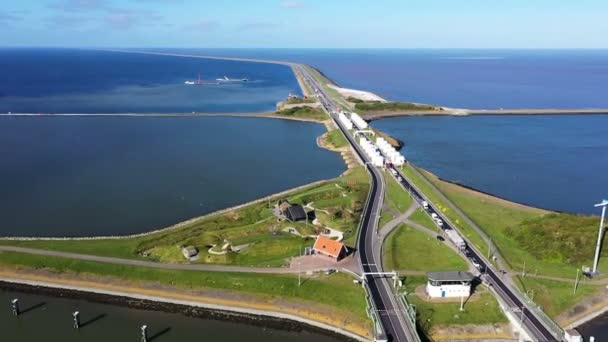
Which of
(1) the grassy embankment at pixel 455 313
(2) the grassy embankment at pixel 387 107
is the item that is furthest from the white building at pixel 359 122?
(1) the grassy embankment at pixel 455 313

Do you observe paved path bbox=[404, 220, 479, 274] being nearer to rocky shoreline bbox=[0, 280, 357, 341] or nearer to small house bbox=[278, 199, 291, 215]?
small house bbox=[278, 199, 291, 215]

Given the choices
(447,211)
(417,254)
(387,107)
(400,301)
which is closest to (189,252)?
(400,301)

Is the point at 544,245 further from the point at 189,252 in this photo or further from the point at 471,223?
the point at 189,252

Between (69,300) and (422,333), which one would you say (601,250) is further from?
(69,300)

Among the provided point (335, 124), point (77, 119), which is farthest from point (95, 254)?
point (77, 119)

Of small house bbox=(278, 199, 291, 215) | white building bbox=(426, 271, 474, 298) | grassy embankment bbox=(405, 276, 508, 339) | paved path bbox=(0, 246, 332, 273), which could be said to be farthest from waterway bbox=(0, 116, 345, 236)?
grassy embankment bbox=(405, 276, 508, 339)

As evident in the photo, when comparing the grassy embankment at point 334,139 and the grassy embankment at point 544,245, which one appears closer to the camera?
A: the grassy embankment at point 544,245

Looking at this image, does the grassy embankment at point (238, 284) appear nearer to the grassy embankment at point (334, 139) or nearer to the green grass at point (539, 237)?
the green grass at point (539, 237)
